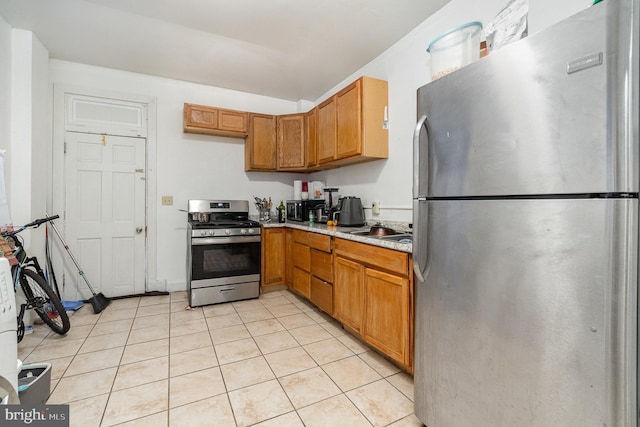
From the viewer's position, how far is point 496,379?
3.33 ft

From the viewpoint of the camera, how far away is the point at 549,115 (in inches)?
34.3

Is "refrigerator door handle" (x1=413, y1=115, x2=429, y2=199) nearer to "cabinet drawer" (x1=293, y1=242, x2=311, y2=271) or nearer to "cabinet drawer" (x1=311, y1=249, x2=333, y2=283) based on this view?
"cabinet drawer" (x1=311, y1=249, x2=333, y2=283)

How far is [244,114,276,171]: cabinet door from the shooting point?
12.1ft

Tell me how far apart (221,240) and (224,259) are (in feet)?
0.73

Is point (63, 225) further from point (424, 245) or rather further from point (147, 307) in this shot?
point (424, 245)

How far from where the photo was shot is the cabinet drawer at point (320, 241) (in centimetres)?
255

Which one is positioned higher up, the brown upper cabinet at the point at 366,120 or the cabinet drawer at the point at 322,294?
the brown upper cabinet at the point at 366,120

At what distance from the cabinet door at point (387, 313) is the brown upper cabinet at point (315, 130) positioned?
51.3 inches

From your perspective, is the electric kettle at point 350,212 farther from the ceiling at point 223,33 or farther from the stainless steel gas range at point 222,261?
the ceiling at point 223,33

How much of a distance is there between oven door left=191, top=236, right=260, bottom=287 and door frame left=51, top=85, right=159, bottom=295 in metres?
0.88

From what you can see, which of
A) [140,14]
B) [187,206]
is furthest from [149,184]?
[140,14]

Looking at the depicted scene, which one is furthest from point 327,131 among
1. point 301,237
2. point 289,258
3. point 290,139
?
point 289,258

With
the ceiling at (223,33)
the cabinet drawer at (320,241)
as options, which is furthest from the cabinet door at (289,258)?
the ceiling at (223,33)

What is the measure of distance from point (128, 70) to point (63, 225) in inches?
76.1
